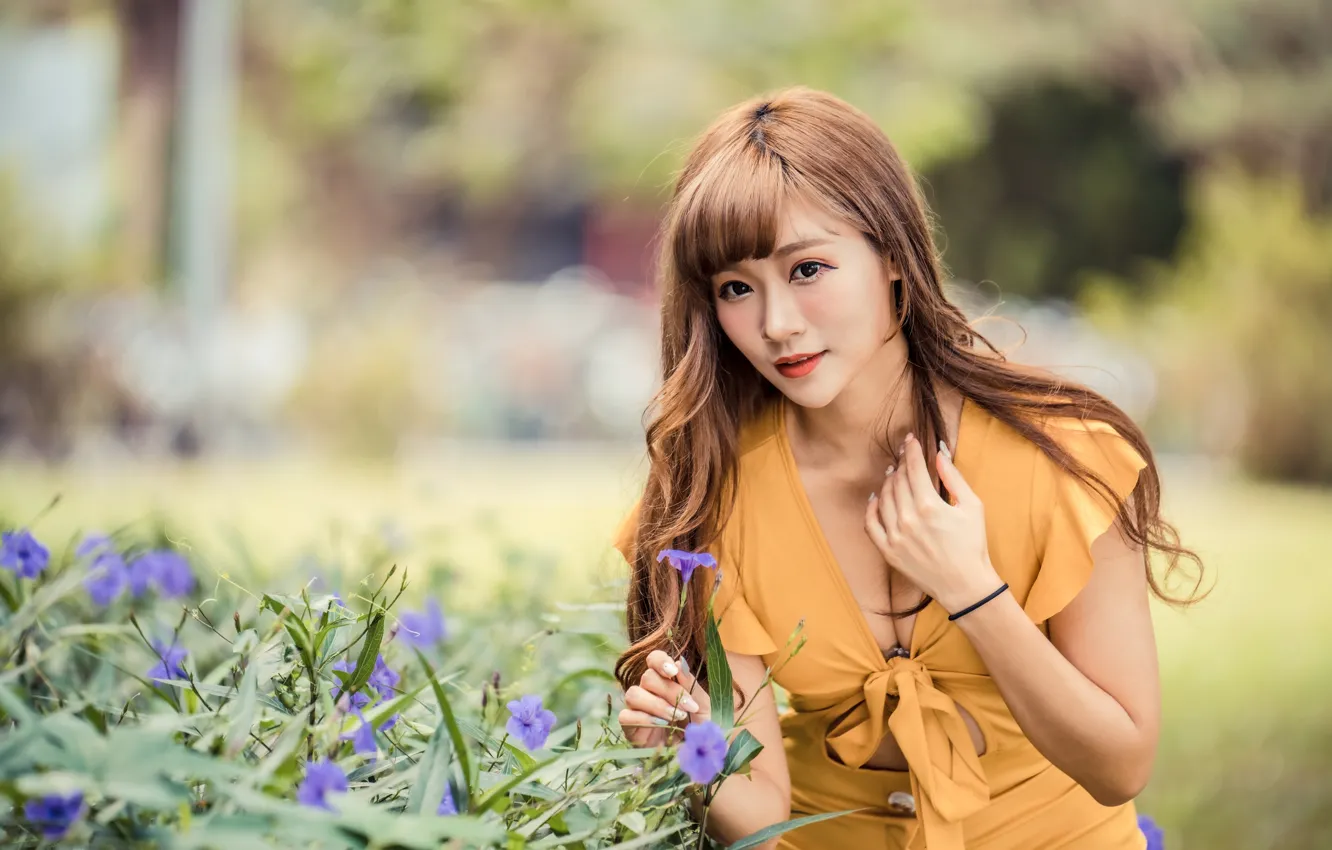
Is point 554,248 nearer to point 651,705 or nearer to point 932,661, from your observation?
point 932,661

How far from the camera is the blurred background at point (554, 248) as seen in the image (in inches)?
297

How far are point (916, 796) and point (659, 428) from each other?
58 centimetres

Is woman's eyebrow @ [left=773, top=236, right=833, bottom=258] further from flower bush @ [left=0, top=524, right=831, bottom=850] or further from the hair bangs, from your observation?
flower bush @ [left=0, top=524, right=831, bottom=850]

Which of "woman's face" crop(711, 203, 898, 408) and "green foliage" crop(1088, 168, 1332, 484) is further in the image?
"green foliage" crop(1088, 168, 1332, 484)

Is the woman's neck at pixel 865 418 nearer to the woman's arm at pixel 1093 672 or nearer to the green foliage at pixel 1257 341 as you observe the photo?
the woman's arm at pixel 1093 672

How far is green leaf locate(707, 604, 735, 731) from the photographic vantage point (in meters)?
1.33

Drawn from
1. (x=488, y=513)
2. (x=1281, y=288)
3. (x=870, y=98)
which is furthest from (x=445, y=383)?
(x=488, y=513)

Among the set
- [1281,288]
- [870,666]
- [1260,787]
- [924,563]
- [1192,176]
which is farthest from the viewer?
[1192,176]

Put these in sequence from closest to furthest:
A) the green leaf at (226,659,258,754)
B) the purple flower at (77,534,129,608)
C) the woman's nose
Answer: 1. the green leaf at (226,659,258,754)
2. the woman's nose
3. the purple flower at (77,534,129,608)

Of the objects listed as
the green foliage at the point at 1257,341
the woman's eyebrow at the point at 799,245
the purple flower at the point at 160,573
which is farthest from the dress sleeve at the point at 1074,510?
the green foliage at the point at 1257,341

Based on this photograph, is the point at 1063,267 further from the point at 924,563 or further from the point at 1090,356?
the point at 924,563

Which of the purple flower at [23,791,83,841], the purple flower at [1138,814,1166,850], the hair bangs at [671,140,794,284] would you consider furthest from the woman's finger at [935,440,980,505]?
the purple flower at [23,791,83,841]

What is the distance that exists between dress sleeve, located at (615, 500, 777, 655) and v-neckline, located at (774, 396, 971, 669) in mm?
113

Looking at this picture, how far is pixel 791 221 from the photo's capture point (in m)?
1.57
